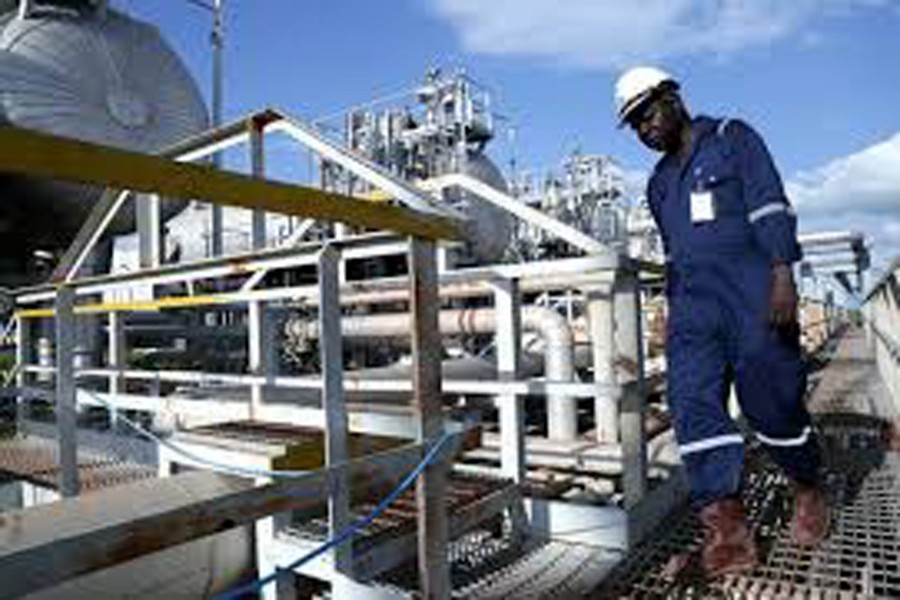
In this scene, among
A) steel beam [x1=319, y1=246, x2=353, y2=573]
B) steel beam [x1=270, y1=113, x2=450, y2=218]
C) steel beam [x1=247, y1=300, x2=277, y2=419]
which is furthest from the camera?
steel beam [x1=247, y1=300, x2=277, y2=419]

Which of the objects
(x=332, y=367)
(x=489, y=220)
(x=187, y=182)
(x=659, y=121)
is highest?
(x=489, y=220)

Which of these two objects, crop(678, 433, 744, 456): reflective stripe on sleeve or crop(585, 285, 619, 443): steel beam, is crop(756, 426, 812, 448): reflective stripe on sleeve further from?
crop(585, 285, 619, 443): steel beam

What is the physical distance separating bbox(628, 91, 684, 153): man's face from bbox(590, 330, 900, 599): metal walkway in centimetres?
149

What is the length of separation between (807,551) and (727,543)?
35 centimetres

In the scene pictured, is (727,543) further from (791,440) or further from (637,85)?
(637,85)

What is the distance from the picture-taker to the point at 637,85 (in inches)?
101

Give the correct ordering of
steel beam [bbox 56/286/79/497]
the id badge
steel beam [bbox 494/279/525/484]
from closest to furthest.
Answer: the id badge
steel beam [bbox 494/279/525/484]
steel beam [bbox 56/286/79/497]

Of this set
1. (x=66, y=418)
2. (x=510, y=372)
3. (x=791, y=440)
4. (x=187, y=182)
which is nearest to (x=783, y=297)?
(x=791, y=440)

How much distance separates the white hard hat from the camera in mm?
2551

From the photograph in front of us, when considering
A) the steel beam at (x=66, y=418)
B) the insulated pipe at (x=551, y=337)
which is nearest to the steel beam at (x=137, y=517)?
→ the steel beam at (x=66, y=418)

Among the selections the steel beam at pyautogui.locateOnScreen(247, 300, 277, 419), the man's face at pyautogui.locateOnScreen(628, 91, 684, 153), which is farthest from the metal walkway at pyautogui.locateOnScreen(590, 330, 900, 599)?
the steel beam at pyautogui.locateOnScreen(247, 300, 277, 419)

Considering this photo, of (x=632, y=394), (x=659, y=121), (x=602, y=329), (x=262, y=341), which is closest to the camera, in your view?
(x=659, y=121)

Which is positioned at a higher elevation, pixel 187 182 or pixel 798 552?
pixel 187 182

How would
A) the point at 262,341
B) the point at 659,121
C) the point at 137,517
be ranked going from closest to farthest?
the point at 137,517
the point at 659,121
the point at 262,341
